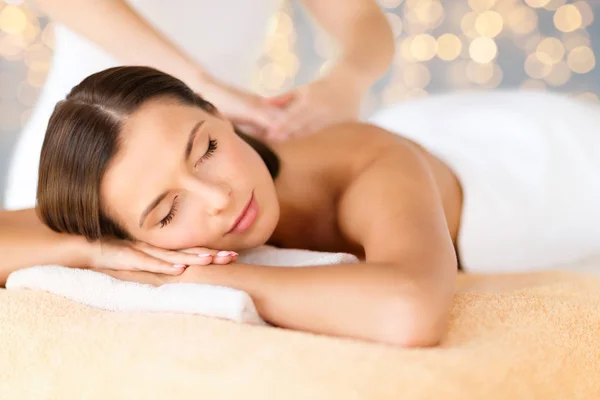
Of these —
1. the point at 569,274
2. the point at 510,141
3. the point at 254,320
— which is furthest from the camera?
the point at 510,141

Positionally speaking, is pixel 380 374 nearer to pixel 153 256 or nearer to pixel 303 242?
pixel 153 256

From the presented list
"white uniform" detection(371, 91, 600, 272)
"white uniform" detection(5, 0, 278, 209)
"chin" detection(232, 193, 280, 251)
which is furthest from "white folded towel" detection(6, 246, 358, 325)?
"white uniform" detection(5, 0, 278, 209)

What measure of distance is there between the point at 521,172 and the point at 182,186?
978 mm

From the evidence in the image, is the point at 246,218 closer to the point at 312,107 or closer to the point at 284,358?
the point at 284,358

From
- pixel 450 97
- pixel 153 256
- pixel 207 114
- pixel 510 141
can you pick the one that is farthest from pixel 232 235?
pixel 450 97

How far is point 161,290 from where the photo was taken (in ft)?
3.56

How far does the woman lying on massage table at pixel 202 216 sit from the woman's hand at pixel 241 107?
12.2 inches

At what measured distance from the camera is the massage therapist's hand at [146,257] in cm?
116

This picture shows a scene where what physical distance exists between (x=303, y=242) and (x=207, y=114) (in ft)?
1.24

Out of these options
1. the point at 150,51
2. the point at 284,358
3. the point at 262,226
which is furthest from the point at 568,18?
the point at 284,358

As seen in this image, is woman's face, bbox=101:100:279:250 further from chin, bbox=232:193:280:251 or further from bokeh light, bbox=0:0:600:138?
bokeh light, bbox=0:0:600:138

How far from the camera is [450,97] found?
2.17 metres

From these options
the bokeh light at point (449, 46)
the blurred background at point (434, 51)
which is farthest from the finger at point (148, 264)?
the bokeh light at point (449, 46)

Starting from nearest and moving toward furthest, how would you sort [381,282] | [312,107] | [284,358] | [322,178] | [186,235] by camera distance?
[284,358] → [381,282] → [186,235] → [322,178] → [312,107]
